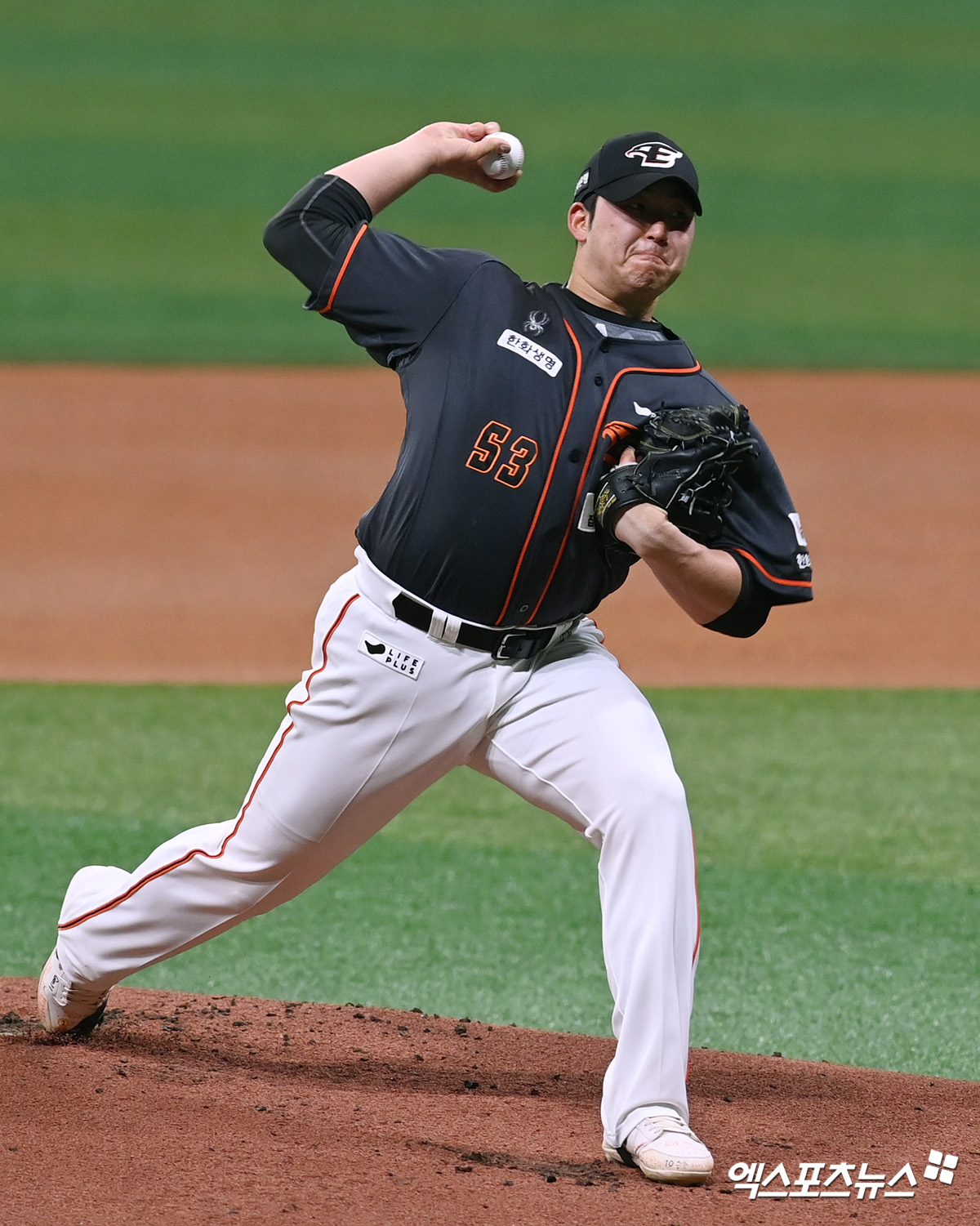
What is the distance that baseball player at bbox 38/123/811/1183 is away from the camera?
3.44 m

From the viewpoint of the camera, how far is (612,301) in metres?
3.73

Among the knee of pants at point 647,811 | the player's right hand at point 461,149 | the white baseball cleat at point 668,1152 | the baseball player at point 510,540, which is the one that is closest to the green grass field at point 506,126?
the player's right hand at point 461,149

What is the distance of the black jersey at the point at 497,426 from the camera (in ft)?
Answer: 11.6

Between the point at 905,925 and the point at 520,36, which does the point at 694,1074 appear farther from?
the point at 520,36

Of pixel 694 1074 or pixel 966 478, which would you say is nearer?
pixel 694 1074

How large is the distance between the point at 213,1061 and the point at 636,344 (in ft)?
6.14

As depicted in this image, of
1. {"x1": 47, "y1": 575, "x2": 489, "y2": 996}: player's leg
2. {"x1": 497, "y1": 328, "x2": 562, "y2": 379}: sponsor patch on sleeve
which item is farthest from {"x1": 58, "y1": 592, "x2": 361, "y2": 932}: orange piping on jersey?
{"x1": 497, "y1": 328, "x2": 562, "y2": 379}: sponsor patch on sleeve

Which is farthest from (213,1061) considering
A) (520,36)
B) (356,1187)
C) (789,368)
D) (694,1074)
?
(520,36)

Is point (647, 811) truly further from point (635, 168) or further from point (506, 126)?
point (506, 126)

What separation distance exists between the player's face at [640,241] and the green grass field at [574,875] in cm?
196

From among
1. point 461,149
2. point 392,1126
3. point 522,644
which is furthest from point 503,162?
point 392,1126

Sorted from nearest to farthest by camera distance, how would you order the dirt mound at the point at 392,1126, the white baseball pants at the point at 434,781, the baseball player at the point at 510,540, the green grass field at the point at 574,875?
1. the dirt mound at the point at 392,1126
2. the white baseball pants at the point at 434,781
3. the baseball player at the point at 510,540
4. the green grass field at the point at 574,875

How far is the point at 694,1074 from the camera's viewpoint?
4016 millimetres

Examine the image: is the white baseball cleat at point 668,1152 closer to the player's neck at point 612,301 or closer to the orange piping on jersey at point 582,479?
the orange piping on jersey at point 582,479
